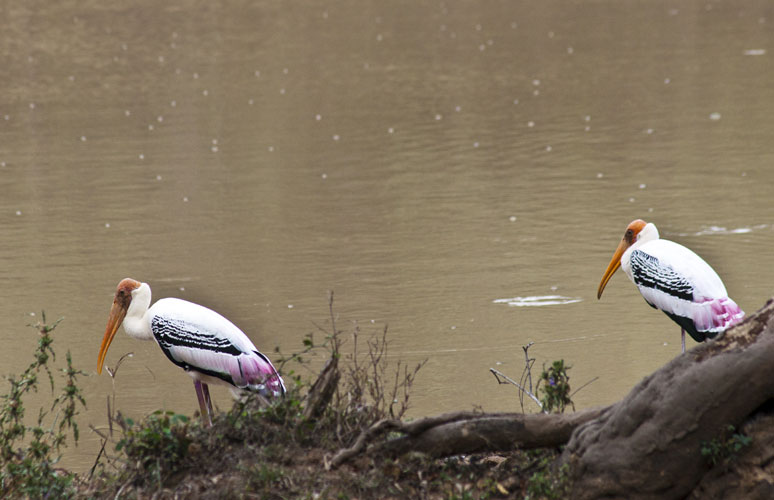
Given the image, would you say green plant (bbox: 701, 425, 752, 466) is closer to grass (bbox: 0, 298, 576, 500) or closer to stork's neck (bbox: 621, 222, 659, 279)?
grass (bbox: 0, 298, 576, 500)

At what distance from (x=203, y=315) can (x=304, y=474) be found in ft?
5.48

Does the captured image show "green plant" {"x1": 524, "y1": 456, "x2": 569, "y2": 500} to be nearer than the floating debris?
Yes

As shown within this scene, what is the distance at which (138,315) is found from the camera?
623cm

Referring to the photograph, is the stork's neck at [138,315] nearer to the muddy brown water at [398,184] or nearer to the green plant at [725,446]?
the muddy brown water at [398,184]

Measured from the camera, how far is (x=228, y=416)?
180 inches

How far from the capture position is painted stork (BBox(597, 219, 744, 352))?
6.07m

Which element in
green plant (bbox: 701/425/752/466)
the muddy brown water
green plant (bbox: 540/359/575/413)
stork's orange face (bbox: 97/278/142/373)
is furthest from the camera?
the muddy brown water

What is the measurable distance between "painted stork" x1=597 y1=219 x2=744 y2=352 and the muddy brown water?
0.55m

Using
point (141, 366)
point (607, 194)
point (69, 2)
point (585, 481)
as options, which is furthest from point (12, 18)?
point (585, 481)

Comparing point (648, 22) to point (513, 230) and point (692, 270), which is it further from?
point (692, 270)

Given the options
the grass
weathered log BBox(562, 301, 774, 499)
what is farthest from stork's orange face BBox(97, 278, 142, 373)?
weathered log BBox(562, 301, 774, 499)

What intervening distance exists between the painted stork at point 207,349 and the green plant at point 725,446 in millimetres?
2021

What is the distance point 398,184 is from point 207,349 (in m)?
6.23

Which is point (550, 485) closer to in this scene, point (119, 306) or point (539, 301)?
point (119, 306)
